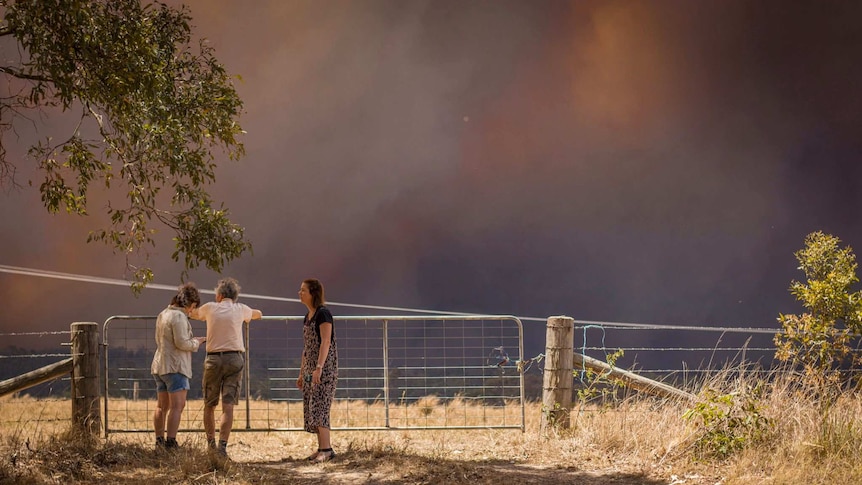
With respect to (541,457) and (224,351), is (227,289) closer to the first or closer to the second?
(224,351)

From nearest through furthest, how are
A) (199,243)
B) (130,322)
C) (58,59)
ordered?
(58,59) < (199,243) < (130,322)

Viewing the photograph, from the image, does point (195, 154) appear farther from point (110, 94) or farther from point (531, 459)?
point (531, 459)

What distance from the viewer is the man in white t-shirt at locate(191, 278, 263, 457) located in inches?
314

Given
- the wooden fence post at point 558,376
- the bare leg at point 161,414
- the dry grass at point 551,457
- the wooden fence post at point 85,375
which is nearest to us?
the dry grass at point 551,457

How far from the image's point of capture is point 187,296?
8.20 metres

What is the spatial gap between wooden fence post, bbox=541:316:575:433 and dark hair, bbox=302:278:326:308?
264cm

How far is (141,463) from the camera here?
7.96m

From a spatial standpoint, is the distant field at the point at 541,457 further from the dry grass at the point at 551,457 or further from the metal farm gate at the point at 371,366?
the metal farm gate at the point at 371,366

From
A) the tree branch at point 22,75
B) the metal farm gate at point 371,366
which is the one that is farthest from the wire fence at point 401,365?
the tree branch at point 22,75

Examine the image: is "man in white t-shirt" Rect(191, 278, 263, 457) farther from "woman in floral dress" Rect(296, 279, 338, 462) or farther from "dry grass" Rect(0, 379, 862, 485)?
"woman in floral dress" Rect(296, 279, 338, 462)

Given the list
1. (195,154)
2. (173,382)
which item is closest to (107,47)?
(195,154)

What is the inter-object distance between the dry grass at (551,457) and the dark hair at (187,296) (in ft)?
4.66

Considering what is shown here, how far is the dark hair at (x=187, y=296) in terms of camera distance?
8.20 m

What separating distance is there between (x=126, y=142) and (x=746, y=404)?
672cm
